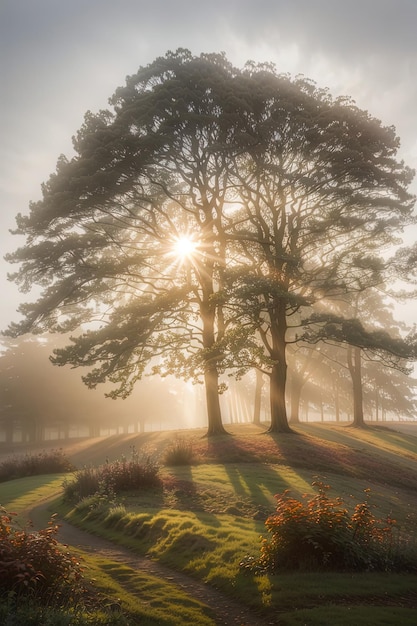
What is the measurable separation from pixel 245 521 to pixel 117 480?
682 centimetres

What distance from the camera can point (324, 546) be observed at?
1068 cm

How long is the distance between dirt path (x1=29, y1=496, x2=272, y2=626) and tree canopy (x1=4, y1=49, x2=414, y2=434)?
11679 millimetres

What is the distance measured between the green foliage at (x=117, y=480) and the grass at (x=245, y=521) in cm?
67

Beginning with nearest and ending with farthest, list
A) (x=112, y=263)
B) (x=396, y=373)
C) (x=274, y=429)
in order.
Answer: (x=112, y=263)
(x=274, y=429)
(x=396, y=373)

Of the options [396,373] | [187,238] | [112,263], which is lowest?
[396,373]

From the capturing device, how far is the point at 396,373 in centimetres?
7188

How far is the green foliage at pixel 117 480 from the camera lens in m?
18.9

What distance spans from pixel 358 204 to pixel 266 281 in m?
7.68

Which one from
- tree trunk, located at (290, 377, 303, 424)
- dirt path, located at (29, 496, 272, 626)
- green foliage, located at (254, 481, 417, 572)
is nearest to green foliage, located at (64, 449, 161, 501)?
dirt path, located at (29, 496, 272, 626)

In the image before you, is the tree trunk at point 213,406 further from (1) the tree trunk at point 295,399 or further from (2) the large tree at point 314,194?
(1) the tree trunk at point 295,399

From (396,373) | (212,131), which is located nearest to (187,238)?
(212,131)

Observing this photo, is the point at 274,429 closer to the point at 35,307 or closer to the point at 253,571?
the point at 35,307

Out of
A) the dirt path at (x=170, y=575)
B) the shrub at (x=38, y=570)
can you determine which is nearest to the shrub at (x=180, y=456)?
the dirt path at (x=170, y=575)

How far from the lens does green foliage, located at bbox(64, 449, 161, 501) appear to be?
18859 mm
